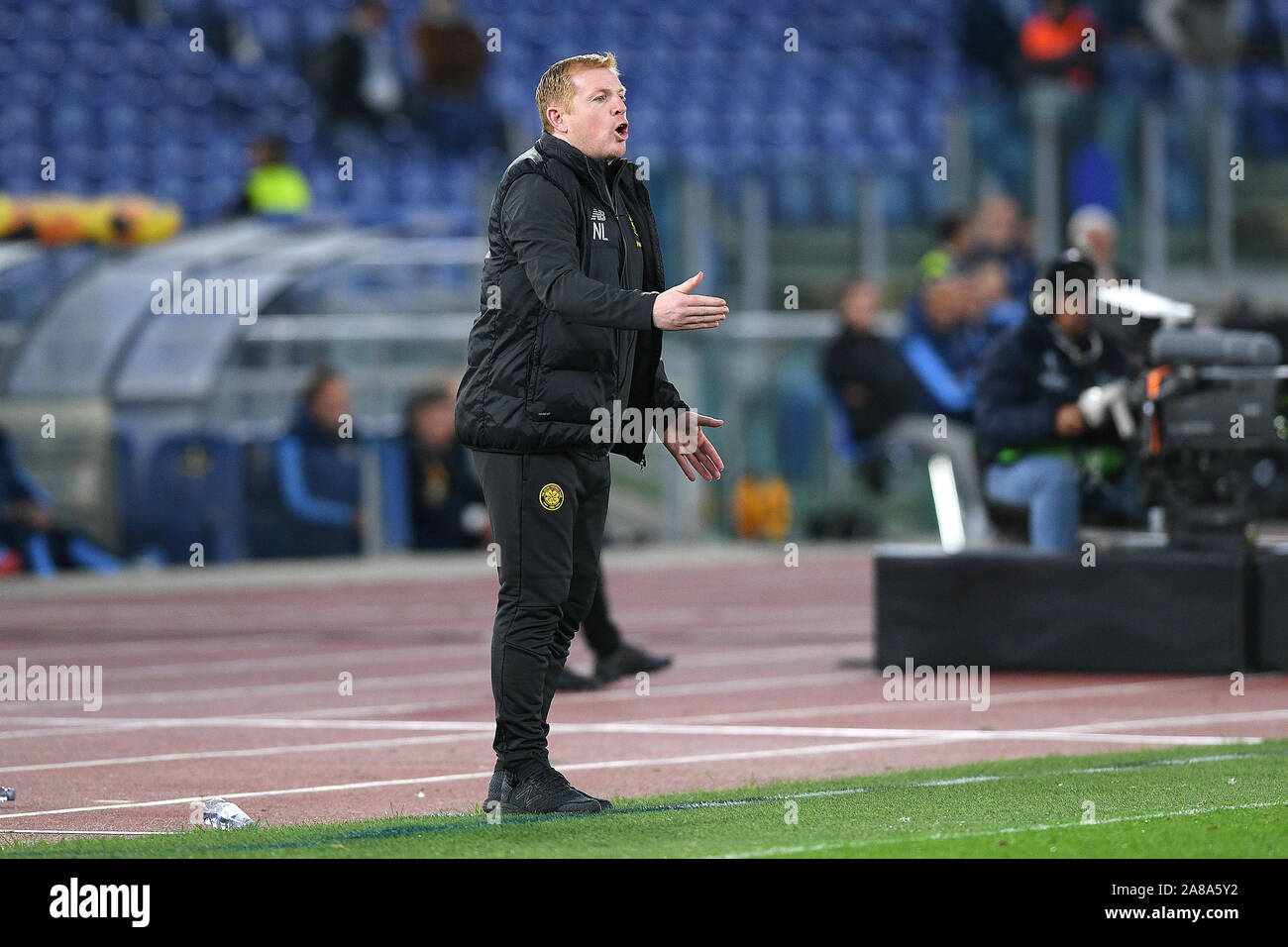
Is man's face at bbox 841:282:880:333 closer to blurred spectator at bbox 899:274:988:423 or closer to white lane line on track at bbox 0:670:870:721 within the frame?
blurred spectator at bbox 899:274:988:423

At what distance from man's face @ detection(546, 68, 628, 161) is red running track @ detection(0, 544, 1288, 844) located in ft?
6.88

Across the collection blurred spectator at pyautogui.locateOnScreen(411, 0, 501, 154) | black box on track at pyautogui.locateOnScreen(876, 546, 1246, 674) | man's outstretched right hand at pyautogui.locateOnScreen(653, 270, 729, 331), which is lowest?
black box on track at pyautogui.locateOnScreen(876, 546, 1246, 674)

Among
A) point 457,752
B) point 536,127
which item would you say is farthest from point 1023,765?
point 536,127

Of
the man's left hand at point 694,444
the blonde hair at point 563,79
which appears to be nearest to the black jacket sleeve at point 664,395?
the man's left hand at point 694,444

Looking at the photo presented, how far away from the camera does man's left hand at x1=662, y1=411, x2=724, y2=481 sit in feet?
21.7

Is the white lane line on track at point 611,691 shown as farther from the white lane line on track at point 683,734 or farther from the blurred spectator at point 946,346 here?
the blurred spectator at point 946,346

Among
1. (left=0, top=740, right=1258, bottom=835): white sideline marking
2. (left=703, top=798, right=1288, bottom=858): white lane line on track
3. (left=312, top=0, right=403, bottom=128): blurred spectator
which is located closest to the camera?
(left=703, top=798, right=1288, bottom=858): white lane line on track

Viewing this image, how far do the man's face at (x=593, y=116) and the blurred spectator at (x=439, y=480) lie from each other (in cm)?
1061

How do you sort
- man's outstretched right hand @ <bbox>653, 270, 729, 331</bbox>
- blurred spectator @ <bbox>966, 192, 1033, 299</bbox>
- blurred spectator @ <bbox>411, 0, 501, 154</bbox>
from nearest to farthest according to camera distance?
1. man's outstretched right hand @ <bbox>653, 270, 729, 331</bbox>
2. blurred spectator @ <bbox>966, 192, 1033, 299</bbox>
3. blurred spectator @ <bbox>411, 0, 501, 154</bbox>

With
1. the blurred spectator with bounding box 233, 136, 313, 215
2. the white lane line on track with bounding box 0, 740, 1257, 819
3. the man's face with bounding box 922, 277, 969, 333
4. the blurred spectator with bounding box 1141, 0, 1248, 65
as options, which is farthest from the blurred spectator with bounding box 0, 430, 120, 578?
the blurred spectator with bounding box 1141, 0, 1248, 65

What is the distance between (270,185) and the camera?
19.3 meters

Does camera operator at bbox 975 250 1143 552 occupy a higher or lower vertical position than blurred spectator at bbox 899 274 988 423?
lower

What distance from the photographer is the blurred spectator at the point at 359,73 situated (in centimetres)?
2186
